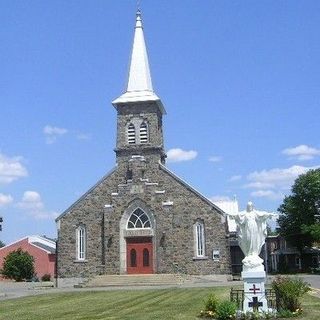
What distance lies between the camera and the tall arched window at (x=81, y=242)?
42.3 metres

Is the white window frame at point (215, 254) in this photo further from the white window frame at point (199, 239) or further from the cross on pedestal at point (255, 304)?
the cross on pedestal at point (255, 304)

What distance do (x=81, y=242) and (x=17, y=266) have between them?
13.6m

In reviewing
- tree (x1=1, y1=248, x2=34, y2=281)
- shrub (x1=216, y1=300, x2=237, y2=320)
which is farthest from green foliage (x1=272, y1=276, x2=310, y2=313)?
tree (x1=1, y1=248, x2=34, y2=281)

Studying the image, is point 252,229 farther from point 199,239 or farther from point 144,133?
point 144,133

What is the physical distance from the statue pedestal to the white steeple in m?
29.5

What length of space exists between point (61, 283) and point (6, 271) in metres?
14.2

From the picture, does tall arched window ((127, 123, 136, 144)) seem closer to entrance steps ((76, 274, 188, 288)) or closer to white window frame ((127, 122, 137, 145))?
white window frame ((127, 122, 137, 145))

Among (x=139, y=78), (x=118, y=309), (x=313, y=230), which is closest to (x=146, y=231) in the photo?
(x=139, y=78)

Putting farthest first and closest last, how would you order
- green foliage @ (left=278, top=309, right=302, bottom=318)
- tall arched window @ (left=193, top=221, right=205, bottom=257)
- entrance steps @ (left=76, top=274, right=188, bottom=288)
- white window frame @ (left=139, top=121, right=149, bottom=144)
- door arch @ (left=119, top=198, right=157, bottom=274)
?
white window frame @ (left=139, top=121, right=149, bottom=144)
door arch @ (left=119, top=198, right=157, bottom=274)
tall arched window @ (left=193, top=221, right=205, bottom=257)
entrance steps @ (left=76, top=274, right=188, bottom=288)
green foliage @ (left=278, top=309, right=302, bottom=318)

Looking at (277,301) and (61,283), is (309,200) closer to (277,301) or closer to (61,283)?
(61,283)

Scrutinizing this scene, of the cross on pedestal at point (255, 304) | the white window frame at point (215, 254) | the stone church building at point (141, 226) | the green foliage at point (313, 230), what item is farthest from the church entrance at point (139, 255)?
the cross on pedestal at point (255, 304)

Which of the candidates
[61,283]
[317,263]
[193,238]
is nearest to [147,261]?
[193,238]

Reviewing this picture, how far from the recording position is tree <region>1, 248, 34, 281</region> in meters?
53.4

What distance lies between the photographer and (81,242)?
4269cm
